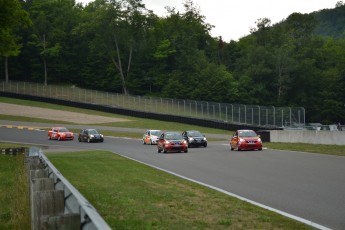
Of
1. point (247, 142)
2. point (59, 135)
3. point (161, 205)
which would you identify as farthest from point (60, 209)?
point (59, 135)

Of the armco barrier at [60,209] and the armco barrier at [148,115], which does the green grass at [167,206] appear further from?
the armco barrier at [148,115]

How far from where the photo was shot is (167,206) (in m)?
10.6

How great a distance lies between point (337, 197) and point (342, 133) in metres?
21.7

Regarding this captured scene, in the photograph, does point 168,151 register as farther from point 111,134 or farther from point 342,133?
point 111,134

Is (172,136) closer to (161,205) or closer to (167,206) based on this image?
(161,205)

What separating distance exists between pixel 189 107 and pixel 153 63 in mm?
48025

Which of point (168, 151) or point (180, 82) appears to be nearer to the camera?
point (168, 151)

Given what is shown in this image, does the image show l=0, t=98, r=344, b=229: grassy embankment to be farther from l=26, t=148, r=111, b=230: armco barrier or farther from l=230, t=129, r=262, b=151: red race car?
l=230, t=129, r=262, b=151: red race car

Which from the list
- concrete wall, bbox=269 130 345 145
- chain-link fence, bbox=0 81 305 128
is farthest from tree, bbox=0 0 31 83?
chain-link fence, bbox=0 81 305 128

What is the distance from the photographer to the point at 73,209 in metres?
4.98

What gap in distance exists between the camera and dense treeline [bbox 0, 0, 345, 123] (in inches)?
3939

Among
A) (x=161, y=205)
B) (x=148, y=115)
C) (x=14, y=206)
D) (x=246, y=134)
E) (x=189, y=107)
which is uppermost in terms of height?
(x=189, y=107)

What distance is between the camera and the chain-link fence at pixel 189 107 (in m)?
50.1

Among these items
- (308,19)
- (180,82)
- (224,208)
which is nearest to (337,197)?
(224,208)
